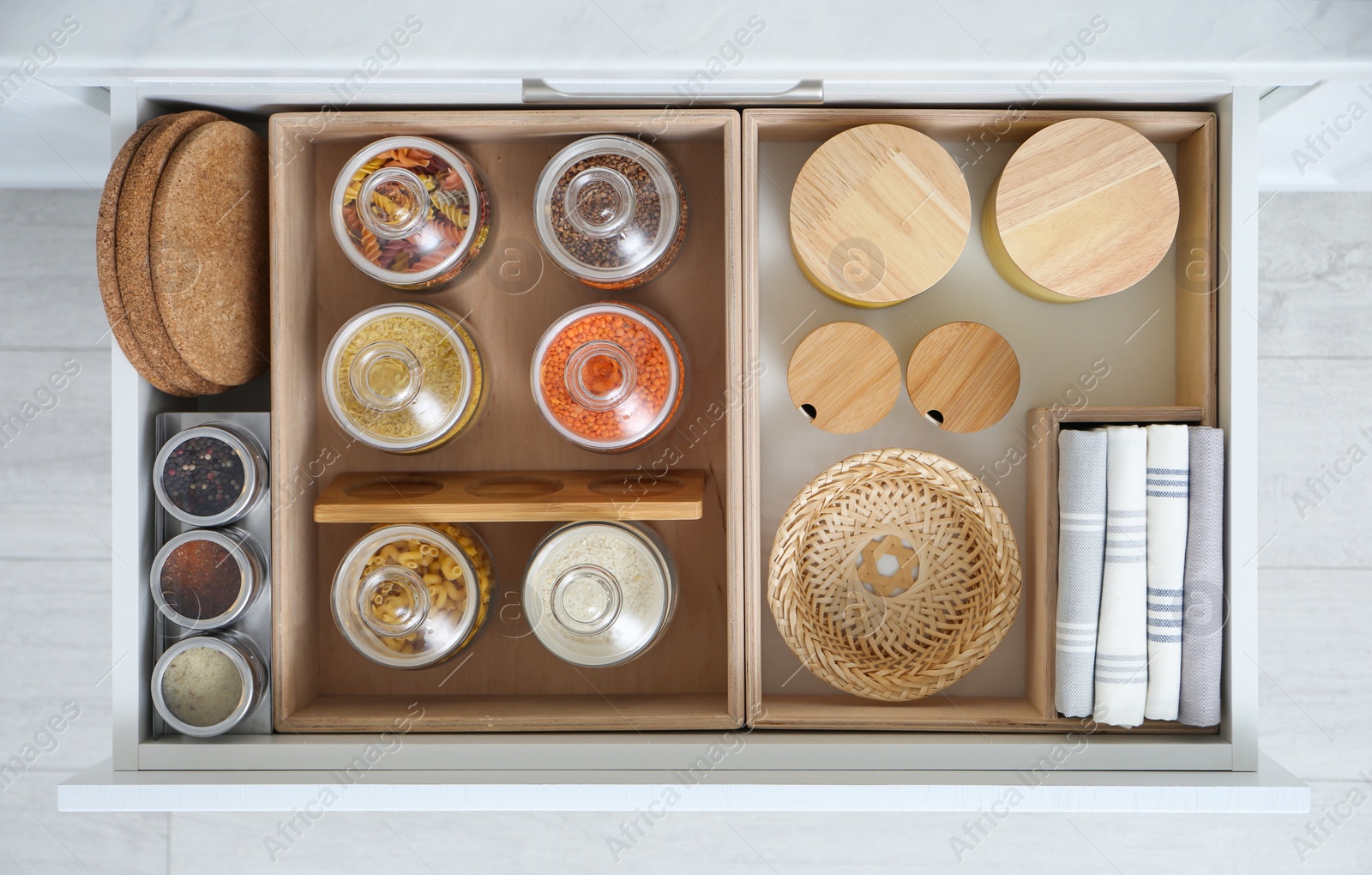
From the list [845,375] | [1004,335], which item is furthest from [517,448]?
[1004,335]

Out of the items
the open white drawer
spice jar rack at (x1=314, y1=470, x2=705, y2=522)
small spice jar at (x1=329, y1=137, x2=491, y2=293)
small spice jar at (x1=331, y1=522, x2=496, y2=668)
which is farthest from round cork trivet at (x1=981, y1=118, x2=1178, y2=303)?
small spice jar at (x1=331, y1=522, x2=496, y2=668)

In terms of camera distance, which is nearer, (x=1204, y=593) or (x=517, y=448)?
(x=1204, y=593)

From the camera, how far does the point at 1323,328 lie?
120cm

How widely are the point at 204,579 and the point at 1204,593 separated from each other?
3.55 ft

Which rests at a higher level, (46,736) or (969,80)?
(969,80)

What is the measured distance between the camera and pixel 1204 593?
80 cm

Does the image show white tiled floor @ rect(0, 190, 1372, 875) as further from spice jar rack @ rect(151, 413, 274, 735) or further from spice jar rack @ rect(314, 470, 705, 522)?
spice jar rack @ rect(314, 470, 705, 522)

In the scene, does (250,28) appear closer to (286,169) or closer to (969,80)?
(286,169)

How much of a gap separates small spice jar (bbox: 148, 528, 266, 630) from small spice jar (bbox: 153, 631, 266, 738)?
0.09 feet

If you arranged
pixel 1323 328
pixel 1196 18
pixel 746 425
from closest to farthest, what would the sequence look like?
pixel 1196 18
pixel 746 425
pixel 1323 328

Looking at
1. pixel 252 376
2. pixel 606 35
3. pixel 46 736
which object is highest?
pixel 606 35

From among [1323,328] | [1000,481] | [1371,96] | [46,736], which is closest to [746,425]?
[1000,481]

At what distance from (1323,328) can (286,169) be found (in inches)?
59.4

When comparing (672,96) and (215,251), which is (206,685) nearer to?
(215,251)
